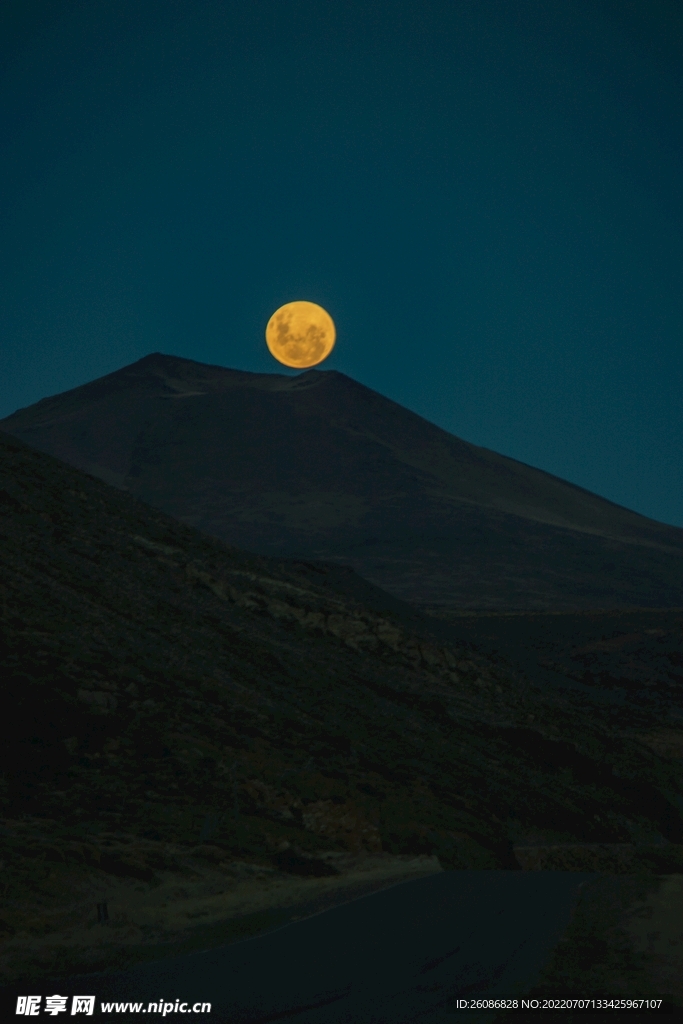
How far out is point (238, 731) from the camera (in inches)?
934

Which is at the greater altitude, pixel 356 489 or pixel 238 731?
pixel 356 489

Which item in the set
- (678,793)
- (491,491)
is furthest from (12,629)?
(491,491)

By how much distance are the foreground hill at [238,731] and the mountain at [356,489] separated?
1788 inches

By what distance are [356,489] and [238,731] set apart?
110 m

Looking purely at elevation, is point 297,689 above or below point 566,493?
below

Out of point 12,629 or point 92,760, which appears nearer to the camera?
point 92,760

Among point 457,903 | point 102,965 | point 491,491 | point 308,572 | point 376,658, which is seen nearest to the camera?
point 102,965

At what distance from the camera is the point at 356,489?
436 ft

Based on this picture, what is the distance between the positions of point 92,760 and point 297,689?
462 inches

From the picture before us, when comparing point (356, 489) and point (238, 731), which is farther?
point (356, 489)

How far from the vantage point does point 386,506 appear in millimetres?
125812

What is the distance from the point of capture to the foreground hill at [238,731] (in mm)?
17344

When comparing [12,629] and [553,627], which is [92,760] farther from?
[553,627]

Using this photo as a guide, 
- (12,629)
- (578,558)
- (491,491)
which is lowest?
(12,629)
